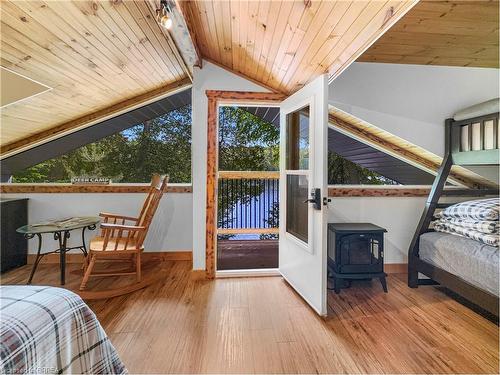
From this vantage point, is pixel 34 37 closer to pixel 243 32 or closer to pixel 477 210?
pixel 243 32

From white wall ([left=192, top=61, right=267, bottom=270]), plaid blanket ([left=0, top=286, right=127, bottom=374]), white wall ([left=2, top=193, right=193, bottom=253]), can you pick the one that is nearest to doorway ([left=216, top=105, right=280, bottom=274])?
white wall ([left=192, top=61, right=267, bottom=270])

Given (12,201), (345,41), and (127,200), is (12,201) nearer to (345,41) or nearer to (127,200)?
(127,200)

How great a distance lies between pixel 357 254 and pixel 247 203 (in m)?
1.77

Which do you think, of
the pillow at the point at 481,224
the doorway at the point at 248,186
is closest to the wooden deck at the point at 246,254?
the doorway at the point at 248,186

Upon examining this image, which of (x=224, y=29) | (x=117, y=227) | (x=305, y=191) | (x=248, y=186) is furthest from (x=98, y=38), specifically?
(x=248, y=186)

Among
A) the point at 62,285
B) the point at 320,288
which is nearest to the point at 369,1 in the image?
the point at 320,288

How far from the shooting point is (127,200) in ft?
12.1

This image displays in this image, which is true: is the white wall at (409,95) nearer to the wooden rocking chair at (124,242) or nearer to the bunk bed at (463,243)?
the bunk bed at (463,243)

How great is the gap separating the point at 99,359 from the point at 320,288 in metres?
1.63

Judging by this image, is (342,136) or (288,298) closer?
(288,298)

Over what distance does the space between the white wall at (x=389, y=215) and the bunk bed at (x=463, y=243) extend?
304 millimetres

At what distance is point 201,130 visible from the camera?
122 inches

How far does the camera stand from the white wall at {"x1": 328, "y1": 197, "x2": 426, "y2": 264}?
130 inches

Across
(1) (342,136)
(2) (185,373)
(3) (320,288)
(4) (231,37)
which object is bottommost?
(2) (185,373)
